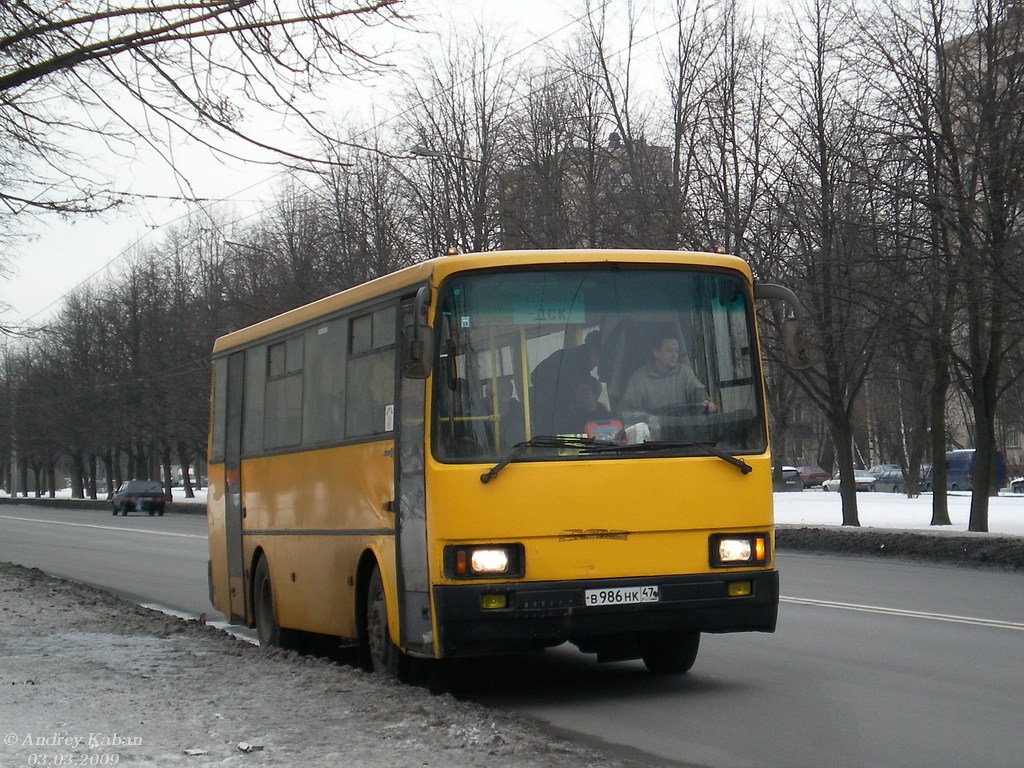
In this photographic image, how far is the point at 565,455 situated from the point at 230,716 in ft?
7.89

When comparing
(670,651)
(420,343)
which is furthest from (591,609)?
(420,343)

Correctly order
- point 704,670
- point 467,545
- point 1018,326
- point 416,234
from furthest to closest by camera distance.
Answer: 1. point 416,234
2. point 1018,326
3. point 704,670
4. point 467,545

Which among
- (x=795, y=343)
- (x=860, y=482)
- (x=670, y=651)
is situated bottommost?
(x=670, y=651)

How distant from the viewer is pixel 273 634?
12156mm

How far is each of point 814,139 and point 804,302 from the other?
11.1ft

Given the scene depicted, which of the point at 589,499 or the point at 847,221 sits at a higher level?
the point at 847,221

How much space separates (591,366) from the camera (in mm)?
8953

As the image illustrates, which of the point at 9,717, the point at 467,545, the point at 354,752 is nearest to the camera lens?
the point at 354,752

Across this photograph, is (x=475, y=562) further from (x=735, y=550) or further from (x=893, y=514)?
(x=893, y=514)

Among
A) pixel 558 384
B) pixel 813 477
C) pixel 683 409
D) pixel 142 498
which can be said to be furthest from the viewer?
pixel 813 477

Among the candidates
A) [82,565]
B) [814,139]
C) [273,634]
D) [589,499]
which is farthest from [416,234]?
[589,499]

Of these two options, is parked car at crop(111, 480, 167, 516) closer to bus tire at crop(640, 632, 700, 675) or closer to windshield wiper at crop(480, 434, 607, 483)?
bus tire at crop(640, 632, 700, 675)

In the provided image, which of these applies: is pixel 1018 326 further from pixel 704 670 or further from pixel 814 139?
pixel 704 670

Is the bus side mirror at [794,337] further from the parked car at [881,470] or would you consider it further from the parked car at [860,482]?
the parked car at [881,470]
